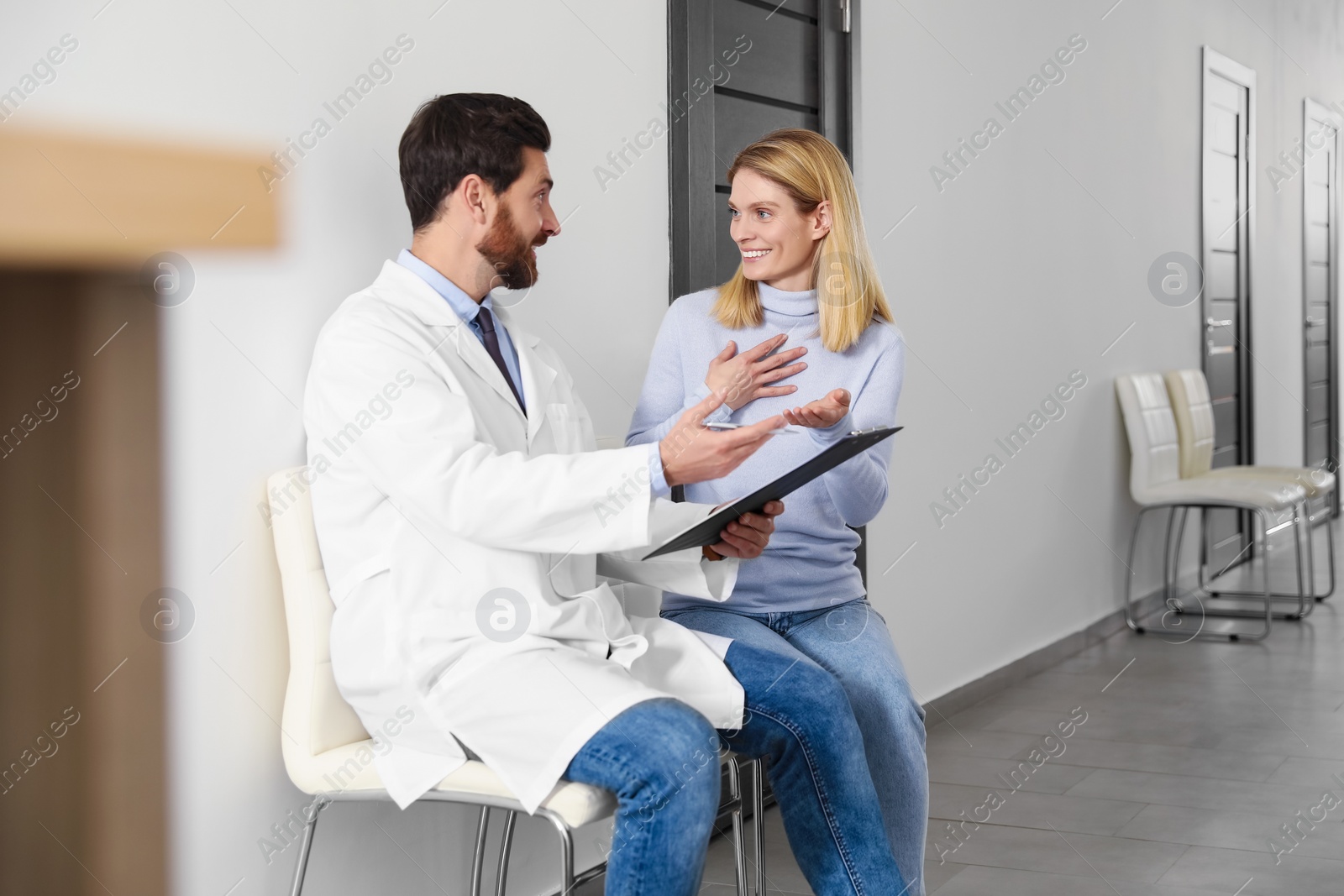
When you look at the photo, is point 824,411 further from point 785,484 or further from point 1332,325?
point 1332,325

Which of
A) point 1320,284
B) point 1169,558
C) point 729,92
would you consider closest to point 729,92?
point 729,92

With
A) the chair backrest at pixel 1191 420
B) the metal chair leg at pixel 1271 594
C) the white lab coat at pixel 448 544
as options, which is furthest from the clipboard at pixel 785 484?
the chair backrest at pixel 1191 420

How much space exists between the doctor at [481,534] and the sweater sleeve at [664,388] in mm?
474

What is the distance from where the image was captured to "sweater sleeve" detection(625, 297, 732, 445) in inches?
87.7

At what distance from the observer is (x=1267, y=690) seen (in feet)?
12.9

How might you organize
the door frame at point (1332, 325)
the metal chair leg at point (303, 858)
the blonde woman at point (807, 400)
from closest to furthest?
1. the metal chair leg at point (303, 858)
2. the blonde woman at point (807, 400)
3. the door frame at point (1332, 325)

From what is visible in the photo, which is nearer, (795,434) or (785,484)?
(785,484)

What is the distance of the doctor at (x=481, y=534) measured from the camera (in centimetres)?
151

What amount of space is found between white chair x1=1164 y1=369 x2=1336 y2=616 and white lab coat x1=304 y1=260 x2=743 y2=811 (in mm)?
4027

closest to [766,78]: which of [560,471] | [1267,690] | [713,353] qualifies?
[713,353]

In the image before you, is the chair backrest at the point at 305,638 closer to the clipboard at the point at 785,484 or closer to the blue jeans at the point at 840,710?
the clipboard at the point at 785,484

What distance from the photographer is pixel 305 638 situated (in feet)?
5.51

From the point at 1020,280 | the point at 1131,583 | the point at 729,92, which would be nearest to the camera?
the point at 729,92

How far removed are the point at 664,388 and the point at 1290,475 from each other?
385 centimetres
